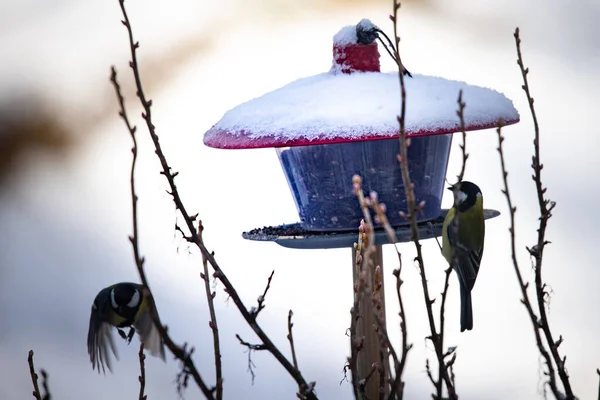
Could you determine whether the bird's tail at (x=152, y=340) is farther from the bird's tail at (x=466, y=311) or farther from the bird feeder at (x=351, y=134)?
the bird's tail at (x=466, y=311)

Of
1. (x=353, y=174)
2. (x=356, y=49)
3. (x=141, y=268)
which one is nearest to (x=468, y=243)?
(x=353, y=174)

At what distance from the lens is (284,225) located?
8.73 ft

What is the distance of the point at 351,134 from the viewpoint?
1.91m

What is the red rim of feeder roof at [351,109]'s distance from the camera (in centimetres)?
194

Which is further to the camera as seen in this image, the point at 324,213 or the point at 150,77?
the point at 150,77

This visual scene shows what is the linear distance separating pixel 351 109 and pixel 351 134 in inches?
4.4

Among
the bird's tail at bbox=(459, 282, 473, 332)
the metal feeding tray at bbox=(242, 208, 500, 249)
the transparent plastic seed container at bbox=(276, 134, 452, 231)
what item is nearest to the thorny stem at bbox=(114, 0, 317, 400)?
the metal feeding tray at bbox=(242, 208, 500, 249)

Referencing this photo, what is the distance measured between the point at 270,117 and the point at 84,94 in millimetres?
3202

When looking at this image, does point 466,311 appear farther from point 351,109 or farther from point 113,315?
point 113,315

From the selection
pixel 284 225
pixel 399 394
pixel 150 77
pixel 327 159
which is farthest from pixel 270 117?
pixel 150 77

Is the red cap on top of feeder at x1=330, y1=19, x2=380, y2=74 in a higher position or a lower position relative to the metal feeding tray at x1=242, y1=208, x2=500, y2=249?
→ higher

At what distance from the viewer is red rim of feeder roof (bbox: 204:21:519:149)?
1.94 meters

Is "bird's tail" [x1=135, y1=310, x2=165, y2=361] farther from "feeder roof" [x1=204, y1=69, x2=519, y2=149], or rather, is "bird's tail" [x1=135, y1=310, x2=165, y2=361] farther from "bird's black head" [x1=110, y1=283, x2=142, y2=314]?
"feeder roof" [x1=204, y1=69, x2=519, y2=149]

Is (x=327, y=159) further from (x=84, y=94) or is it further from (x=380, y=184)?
(x=84, y=94)
